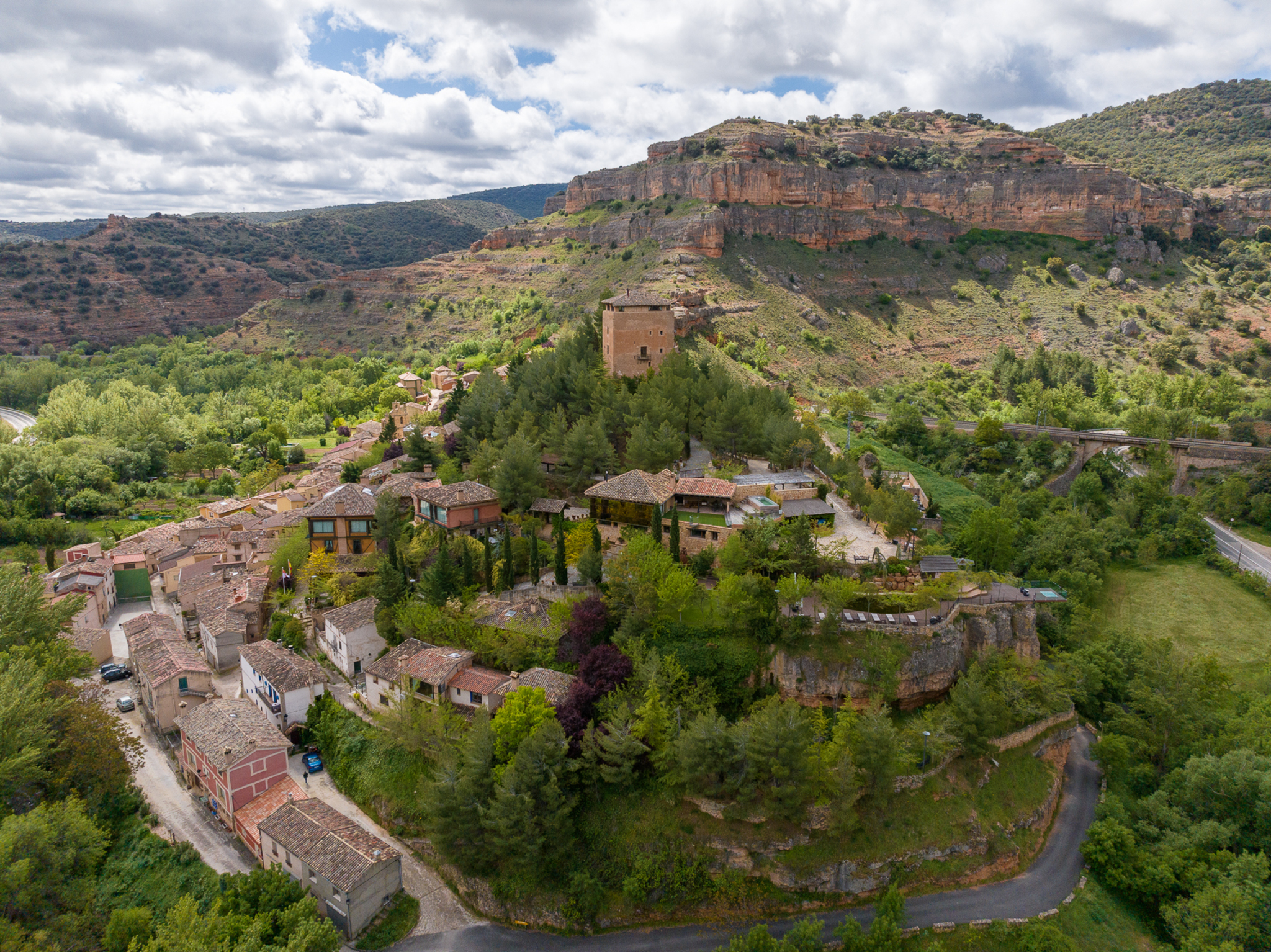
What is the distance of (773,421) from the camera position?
1811 inches

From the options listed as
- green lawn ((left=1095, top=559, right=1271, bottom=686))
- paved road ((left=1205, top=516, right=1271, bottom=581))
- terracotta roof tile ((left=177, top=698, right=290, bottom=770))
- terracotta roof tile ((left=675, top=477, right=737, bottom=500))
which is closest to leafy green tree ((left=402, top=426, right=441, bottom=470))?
terracotta roof tile ((left=675, top=477, right=737, bottom=500))

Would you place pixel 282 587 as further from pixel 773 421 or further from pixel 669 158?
pixel 669 158

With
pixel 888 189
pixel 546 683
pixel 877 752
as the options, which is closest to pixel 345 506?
pixel 546 683

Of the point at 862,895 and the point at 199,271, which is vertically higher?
the point at 199,271

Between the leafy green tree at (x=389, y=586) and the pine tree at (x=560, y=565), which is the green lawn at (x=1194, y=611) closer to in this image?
the pine tree at (x=560, y=565)

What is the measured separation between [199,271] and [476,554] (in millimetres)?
138695

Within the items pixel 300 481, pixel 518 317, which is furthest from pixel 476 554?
pixel 518 317

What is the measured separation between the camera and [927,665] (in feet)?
106

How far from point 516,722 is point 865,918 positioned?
14.7 m

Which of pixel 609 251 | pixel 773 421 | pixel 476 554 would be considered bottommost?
pixel 476 554

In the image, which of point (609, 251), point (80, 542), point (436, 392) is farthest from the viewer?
point (609, 251)

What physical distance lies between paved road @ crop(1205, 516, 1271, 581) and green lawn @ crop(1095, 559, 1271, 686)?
7.15ft

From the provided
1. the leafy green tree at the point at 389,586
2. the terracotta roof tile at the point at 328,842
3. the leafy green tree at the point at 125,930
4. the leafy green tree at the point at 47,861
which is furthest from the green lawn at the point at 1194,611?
the leafy green tree at the point at 47,861

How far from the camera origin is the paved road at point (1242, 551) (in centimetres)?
5081
